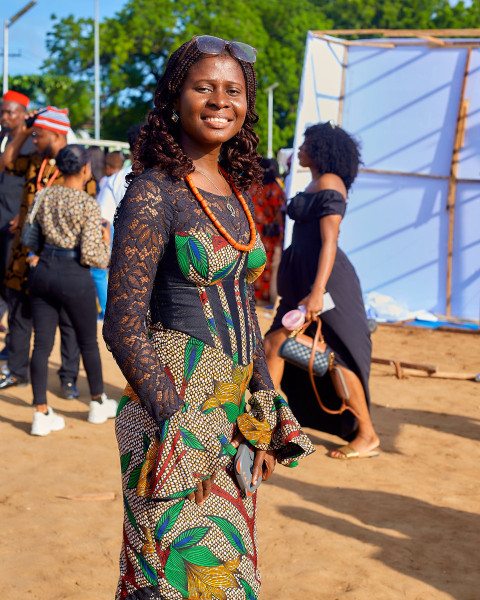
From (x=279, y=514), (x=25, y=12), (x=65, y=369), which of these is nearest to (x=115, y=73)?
(x=25, y=12)

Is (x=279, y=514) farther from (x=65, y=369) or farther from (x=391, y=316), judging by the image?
(x=391, y=316)

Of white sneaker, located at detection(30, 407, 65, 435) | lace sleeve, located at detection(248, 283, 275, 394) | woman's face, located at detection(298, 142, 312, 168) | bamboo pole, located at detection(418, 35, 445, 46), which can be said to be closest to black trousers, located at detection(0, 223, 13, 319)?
white sneaker, located at detection(30, 407, 65, 435)

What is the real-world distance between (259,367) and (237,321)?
24 centimetres

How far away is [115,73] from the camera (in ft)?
135

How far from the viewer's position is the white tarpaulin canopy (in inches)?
416

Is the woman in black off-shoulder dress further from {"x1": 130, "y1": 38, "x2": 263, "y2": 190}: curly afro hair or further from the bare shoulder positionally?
{"x1": 130, "y1": 38, "x2": 263, "y2": 190}: curly afro hair

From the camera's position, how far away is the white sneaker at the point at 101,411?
6.16 metres

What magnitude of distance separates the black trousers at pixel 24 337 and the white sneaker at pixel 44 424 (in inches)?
39.2

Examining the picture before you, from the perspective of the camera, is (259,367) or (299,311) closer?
(259,367)

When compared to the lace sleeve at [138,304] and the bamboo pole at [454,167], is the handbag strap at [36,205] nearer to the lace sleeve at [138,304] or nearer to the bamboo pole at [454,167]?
the lace sleeve at [138,304]

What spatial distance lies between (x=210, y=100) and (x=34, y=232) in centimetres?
389

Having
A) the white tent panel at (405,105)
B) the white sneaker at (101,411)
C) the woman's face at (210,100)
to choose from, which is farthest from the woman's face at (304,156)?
the white tent panel at (405,105)

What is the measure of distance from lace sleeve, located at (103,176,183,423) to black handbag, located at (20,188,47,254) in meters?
3.89

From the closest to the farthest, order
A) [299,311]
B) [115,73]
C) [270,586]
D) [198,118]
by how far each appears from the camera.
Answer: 1. [198,118]
2. [270,586]
3. [299,311]
4. [115,73]
